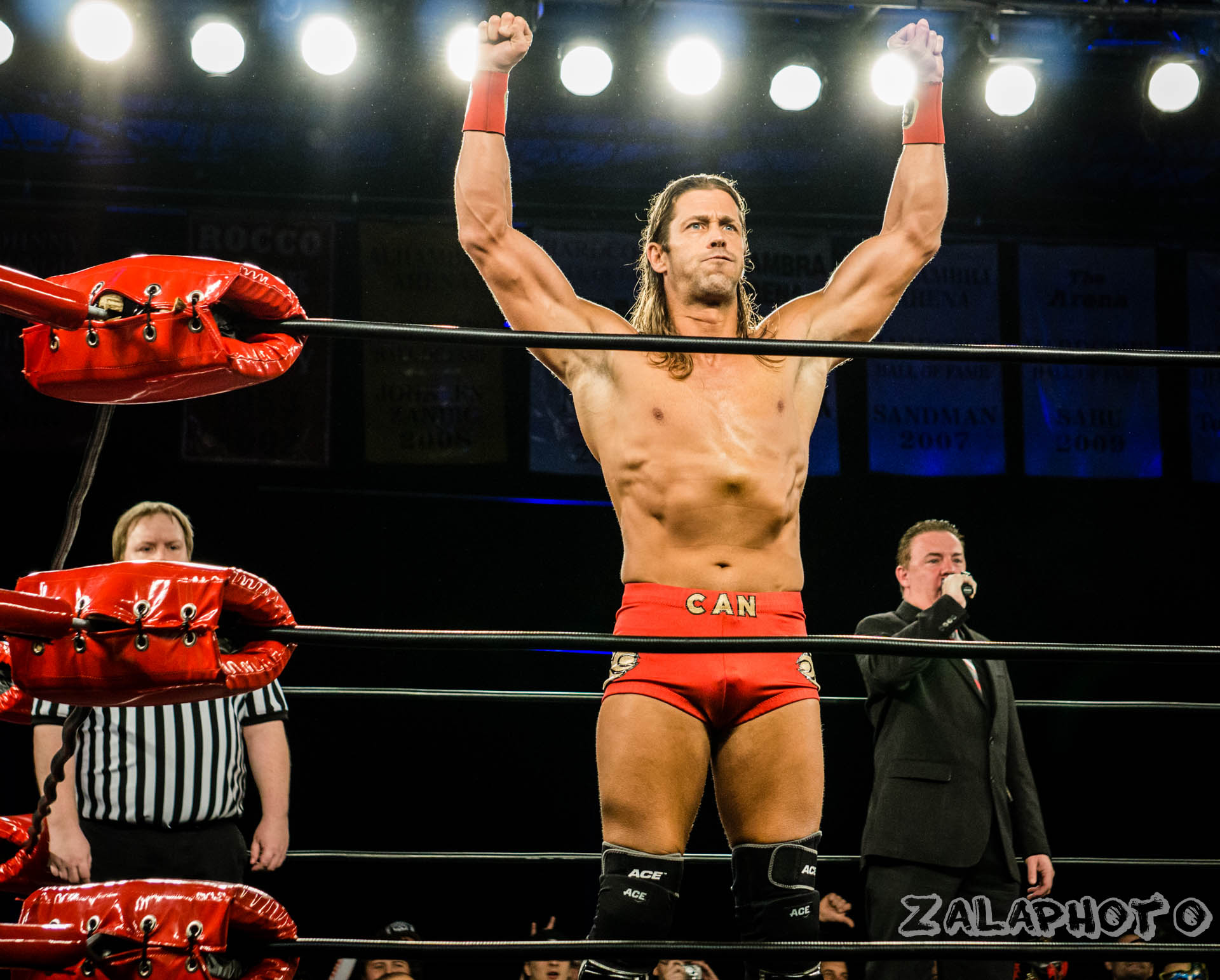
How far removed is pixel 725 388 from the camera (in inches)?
71.1

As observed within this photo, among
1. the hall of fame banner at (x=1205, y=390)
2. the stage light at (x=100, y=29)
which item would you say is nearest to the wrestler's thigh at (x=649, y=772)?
the stage light at (x=100, y=29)

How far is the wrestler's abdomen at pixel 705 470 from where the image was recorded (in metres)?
1.73

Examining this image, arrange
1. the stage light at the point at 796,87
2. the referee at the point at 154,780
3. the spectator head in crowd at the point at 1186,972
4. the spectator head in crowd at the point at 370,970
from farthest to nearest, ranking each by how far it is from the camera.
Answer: the stage light at the point at 796,87
the spectator head in crowd at the point at 1186,972
the spectator head in crowd at the point at 370,970
the referee at the point at 154,780

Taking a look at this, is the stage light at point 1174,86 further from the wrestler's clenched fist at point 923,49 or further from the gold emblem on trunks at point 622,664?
the gold emblem on trunks at point 622,664

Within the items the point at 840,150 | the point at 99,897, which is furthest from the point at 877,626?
the point at 840,150

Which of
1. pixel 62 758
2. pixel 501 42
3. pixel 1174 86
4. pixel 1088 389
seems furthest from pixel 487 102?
pixel 1088 389

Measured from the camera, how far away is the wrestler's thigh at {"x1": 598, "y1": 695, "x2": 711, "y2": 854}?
1.61 m

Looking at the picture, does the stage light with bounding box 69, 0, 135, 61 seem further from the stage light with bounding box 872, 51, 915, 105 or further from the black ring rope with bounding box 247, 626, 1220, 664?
the black ring rope with bounding box 247, 626, 1220, 664

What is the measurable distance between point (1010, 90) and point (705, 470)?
3.10 metres

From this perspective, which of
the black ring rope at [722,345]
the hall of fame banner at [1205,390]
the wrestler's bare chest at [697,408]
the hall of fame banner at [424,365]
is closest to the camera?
the black ring rope at [722,345]

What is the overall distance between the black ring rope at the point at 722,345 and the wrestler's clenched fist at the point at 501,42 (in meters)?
0.67

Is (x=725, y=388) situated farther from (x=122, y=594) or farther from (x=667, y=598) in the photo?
(x=122, y=594)

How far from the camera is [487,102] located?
5.65 ft

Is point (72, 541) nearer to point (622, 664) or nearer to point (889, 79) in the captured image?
point (622, 664)
